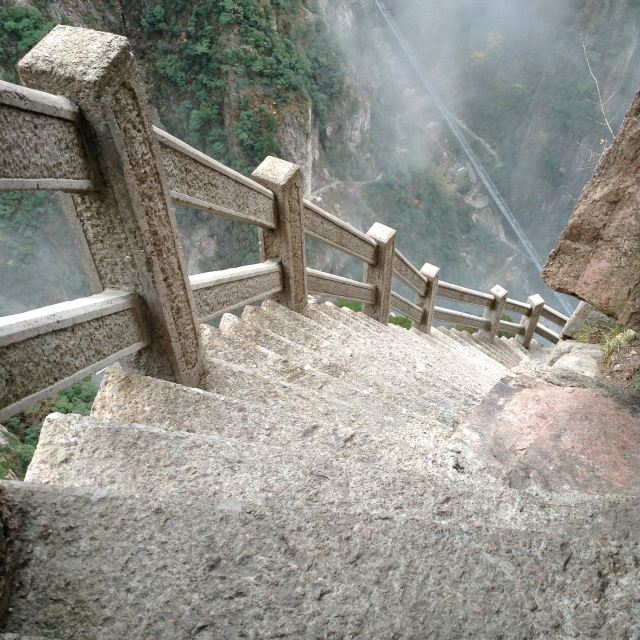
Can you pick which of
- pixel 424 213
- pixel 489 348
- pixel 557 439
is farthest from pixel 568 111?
pixel 557 439

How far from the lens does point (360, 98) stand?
3547 centimetres

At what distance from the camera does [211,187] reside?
2.02m

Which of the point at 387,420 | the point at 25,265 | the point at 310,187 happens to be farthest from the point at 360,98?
the point at 387,420

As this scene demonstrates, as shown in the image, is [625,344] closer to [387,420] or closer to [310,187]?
[387,420]

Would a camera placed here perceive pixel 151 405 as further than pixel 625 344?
No

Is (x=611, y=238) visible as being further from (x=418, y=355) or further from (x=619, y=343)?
(x=418, y=355)

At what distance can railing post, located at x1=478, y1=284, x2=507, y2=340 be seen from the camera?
6961 mm

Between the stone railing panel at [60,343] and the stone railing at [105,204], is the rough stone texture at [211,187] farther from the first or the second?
the stone railing panel at [60,343]

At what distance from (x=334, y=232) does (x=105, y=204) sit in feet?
8.05

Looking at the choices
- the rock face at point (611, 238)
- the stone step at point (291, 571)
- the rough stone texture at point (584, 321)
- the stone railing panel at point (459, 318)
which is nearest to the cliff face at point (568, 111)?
the stone railing panel at point (459, 318)

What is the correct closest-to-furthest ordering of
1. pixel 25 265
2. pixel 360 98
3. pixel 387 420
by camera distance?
1. pixel 387 420
2. pixel 25 265
3. pixel 360 98

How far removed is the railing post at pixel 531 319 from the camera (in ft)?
23.9

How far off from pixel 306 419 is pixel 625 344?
91.5 inches

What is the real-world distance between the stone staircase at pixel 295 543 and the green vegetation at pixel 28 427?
5.37 meters
